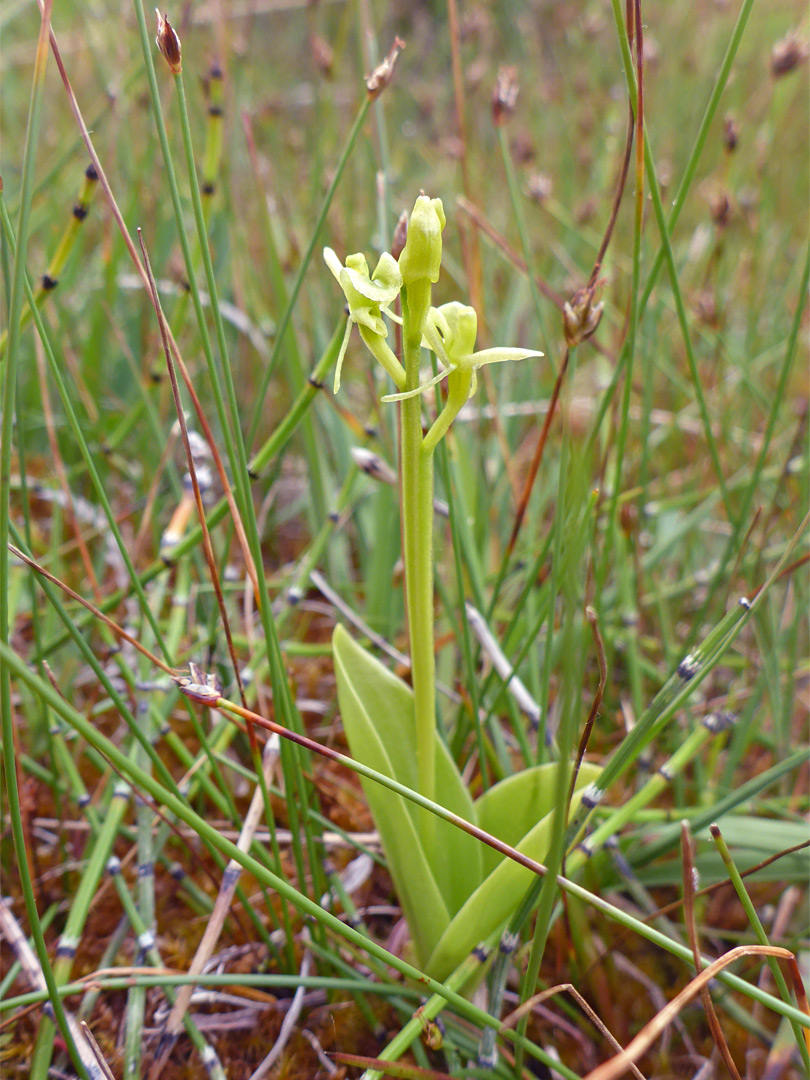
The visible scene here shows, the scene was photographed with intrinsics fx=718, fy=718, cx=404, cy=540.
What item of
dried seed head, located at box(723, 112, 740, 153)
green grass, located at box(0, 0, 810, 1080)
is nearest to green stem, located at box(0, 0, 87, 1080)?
green grass, located at box(0, 0, 810, 1080)

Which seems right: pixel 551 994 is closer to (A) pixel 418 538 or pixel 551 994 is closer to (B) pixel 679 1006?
(B) pixel 679 1006

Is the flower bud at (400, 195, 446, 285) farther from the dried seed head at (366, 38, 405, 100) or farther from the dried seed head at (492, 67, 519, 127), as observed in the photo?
the dried seed head at (492, 67, 519, 127)

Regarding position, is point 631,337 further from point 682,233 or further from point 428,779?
point 682,233

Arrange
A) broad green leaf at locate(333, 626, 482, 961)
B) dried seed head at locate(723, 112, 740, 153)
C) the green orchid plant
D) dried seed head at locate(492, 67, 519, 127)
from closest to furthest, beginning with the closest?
1. the green orchid plant
2. broad green leaf at locate(333, 626, 482, 961)
3. dried seed head at locate(492, 67, 519, 127)
4. dried seed head at locate(723, 112, 740, 153)

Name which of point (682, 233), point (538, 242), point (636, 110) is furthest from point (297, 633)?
point (682, 233)

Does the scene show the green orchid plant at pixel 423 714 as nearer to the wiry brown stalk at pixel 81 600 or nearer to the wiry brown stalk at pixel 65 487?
the wiry brown stalk at pixel 81 600

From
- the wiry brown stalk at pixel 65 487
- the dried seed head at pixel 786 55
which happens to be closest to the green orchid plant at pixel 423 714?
the wiry brown stalk at pixel 65 487
